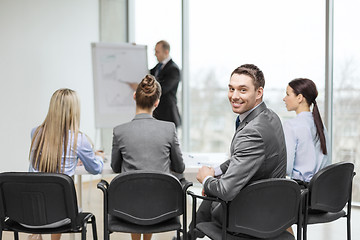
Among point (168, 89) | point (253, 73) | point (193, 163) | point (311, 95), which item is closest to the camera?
point (253, 73)

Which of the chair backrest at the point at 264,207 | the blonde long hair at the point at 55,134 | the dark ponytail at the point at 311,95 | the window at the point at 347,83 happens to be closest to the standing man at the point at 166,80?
the window at the point at 347,83

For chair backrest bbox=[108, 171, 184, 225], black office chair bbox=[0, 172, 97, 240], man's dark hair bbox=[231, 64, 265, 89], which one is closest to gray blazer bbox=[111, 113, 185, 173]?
chair backrest bbox=[108, 171, 184, 225]

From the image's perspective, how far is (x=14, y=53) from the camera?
5336mm

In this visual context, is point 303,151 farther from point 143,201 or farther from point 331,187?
point 143,201

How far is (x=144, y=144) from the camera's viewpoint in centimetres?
294

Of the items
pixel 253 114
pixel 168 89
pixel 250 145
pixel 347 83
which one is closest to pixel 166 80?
pixel 168 89

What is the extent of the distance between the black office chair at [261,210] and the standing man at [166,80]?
3.10 meters

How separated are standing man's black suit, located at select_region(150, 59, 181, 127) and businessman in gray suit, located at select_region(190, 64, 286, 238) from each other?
2.92m

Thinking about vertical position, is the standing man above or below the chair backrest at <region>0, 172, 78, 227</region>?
above

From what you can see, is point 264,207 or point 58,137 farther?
point 58,137

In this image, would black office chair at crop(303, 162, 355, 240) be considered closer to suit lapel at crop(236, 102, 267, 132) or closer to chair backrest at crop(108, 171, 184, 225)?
suit lapel at crop(236, 102, 267, 132)

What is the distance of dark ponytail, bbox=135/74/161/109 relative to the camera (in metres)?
3.04

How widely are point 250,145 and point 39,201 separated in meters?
1.16

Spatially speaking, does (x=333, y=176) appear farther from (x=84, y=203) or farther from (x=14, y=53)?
(x=14, y=53)
